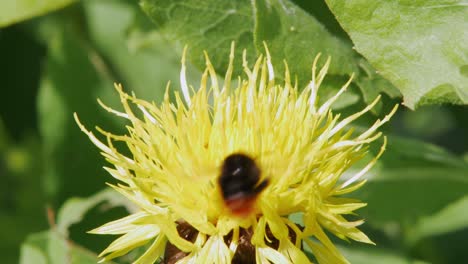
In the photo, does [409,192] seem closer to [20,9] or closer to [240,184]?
[240,184]

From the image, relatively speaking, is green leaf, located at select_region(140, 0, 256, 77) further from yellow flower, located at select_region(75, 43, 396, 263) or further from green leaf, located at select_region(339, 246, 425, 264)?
green leaf, located at select_region(339, 246, 425, 264)

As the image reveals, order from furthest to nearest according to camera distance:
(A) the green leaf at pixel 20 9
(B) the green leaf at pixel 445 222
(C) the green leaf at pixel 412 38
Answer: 1. (B) the green leaf at pixel 445 222
2. (A) the green leaf at pixel 20 9
3. (C) the green leaf at pixel 412 38

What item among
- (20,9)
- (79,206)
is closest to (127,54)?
(79,206)

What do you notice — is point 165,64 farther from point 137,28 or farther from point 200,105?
point 200,105

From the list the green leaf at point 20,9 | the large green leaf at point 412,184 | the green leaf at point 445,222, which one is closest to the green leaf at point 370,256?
the large green leaf at point 412,184

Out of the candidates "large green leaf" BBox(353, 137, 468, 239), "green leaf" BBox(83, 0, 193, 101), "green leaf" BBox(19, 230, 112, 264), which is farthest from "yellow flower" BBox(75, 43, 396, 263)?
"green leaf" BBox(83, 0, 193, 101)

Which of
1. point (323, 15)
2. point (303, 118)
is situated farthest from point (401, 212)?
point (303, 118)

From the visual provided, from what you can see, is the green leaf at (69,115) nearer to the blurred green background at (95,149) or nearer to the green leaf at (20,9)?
the blurred green background at (95,149)
